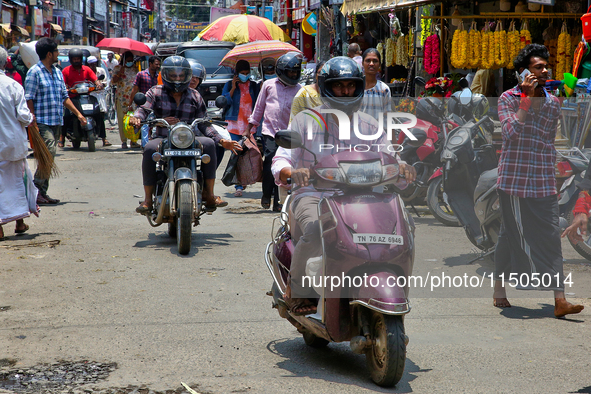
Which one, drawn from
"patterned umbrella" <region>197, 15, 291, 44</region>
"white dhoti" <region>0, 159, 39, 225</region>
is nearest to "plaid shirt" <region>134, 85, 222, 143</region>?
"white dhoti" <region>0, 159, 39, 225</region>

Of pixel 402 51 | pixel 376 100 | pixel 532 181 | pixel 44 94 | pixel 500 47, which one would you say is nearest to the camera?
pixel 532 181

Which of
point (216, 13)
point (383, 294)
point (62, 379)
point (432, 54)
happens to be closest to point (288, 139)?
point (383, 294)

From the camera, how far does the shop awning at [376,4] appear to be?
38.0ft

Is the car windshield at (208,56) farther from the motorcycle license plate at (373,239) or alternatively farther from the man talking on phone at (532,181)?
the motorcycle license plate at (373,239)

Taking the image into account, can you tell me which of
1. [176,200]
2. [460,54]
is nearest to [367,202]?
[176,200]

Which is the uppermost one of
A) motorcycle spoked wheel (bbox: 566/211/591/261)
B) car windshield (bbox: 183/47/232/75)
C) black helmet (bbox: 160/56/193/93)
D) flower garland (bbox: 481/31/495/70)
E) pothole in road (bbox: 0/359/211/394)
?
car windshield (bbox: 183/47/232/75)

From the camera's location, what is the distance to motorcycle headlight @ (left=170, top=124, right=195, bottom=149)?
6.86 metres

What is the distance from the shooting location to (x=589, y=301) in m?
5.39

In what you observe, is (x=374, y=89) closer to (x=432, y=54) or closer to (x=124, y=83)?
(x=432, y=54)

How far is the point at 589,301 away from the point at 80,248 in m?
4.47

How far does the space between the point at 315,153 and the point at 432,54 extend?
9.63 metres

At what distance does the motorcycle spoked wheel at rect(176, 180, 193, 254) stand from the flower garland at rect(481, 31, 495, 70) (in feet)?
20.1

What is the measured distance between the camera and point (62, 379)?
3.64 m

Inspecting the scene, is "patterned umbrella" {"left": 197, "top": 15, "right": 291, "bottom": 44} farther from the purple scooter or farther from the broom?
the purple scooter
